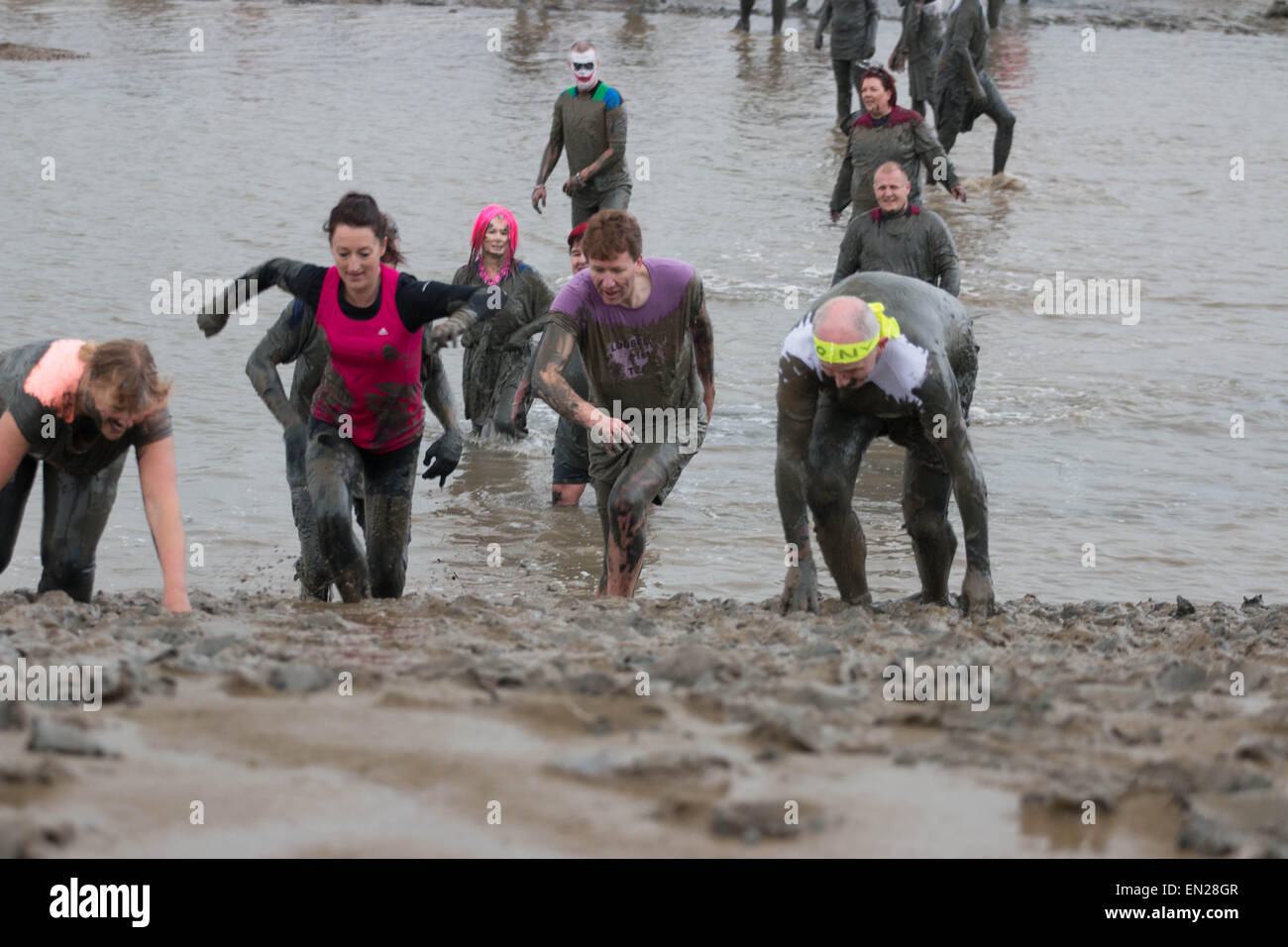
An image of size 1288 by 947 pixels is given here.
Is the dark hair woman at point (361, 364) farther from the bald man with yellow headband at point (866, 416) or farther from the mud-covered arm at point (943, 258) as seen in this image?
the mud-covered arm at point (943, 258)

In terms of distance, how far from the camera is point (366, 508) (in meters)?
6.26

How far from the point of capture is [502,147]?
18172mm

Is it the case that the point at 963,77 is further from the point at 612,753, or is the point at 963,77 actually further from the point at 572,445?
the point at 612,753

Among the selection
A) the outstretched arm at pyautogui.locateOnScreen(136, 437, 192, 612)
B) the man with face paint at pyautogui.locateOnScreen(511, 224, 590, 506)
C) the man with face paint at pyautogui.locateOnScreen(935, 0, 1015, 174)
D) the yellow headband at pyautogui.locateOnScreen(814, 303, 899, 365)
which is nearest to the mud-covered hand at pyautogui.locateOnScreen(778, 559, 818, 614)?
the yellow headband at pyautogui.locateOnScreen(814, 303, 899, 365)

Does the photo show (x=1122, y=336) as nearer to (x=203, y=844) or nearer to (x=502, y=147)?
(x=502, y=147)

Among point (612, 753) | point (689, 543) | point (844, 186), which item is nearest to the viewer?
point (612, 753)

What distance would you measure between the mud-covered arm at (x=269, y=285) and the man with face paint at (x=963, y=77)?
10180 mm

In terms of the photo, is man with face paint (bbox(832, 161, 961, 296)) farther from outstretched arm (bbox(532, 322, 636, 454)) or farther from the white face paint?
the white face paint

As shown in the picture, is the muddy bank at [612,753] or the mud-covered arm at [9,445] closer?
the muddy bank at [612,753]

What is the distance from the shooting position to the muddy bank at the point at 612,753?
3076 millimetres

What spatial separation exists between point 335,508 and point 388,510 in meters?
0.39

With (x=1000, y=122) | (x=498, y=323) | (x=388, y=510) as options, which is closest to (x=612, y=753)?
(x=388, y=510)

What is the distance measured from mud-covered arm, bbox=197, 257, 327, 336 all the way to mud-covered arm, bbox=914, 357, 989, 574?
2.23 metres

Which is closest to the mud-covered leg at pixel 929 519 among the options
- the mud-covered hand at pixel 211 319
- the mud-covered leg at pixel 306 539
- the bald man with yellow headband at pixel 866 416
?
the bald man with yellow headband at pixel 866 416
